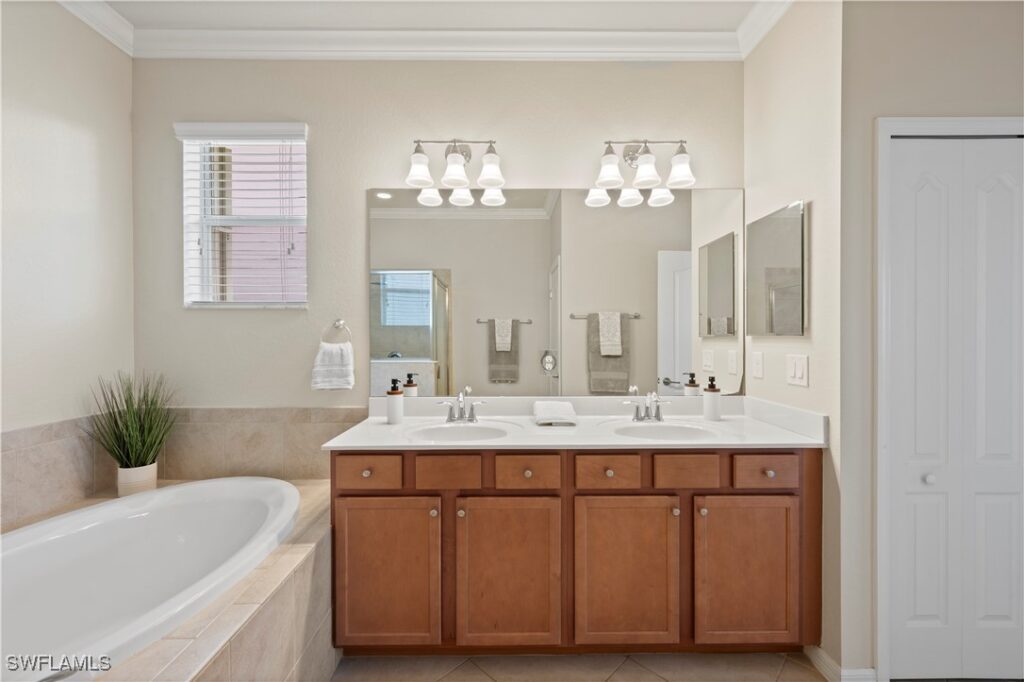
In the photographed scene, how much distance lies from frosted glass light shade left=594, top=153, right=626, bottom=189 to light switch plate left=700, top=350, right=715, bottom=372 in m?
0.94

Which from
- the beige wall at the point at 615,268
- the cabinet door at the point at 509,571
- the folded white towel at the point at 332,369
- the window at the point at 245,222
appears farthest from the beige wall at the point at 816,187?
the window at the point at 245,222

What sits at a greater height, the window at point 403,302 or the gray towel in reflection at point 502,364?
the window at point 403,302

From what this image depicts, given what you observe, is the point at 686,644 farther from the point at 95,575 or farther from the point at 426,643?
the point at 95,575

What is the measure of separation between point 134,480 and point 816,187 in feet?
10.2

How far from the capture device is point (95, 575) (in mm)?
1780

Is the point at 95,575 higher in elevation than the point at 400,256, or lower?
lower

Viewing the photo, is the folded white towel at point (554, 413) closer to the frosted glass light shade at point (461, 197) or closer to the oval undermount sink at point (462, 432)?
the oval undermount sink at point (462, 432)

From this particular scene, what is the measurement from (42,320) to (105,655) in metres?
1.58

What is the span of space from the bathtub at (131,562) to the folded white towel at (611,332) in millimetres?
1532

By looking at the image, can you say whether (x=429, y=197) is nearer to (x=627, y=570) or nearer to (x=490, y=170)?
(x=490, y=170)

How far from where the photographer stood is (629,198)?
99.7 inches

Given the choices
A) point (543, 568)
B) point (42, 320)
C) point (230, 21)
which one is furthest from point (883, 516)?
point (230, 21)

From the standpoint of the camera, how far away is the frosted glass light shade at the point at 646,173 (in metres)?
2.47

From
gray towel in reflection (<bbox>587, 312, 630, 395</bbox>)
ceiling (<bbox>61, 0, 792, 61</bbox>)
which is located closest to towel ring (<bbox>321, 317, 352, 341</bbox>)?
gray towel in reflection (<bbox>587, 312, 630, 395</bbox>)
